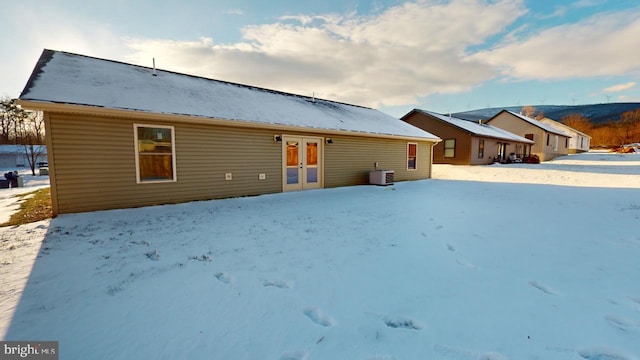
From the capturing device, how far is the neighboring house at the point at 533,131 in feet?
93.5

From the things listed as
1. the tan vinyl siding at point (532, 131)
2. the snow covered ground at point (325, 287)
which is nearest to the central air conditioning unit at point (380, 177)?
the snow covered ground at point (325, 287)

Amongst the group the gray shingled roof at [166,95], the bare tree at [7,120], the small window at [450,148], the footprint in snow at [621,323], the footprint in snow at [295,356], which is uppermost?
the bare tree at [7,120]

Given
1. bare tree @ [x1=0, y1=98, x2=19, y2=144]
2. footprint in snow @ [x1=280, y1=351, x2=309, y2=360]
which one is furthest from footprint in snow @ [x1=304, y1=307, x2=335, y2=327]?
bare tree @ [x1=0, y1=98, x2=19, y2=144]

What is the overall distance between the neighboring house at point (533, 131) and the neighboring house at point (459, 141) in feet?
26.2

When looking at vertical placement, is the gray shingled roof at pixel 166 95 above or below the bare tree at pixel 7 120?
below

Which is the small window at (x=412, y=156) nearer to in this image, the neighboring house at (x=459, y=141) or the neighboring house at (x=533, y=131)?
the neighboring house at (x=459, y=141)

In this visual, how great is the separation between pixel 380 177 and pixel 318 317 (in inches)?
362

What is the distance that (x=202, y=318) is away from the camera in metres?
2.31

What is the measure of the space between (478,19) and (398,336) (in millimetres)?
11767

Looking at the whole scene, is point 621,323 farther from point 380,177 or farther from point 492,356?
point 380,177

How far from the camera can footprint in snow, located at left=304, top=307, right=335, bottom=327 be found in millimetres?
2291

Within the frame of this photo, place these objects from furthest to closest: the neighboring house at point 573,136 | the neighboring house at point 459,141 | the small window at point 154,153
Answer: the neighboring house at point 573,136
the neighboring house at point 459,141
the small window at point 154,153

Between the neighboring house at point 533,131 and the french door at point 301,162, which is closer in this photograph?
the french door at point 301,162

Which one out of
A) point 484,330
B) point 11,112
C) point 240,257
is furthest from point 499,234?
point 11,112
